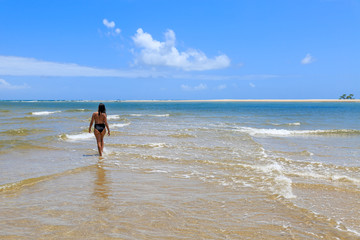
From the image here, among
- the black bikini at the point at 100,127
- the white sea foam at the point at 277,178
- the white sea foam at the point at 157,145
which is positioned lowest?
the white sea foam at the point at 277,178

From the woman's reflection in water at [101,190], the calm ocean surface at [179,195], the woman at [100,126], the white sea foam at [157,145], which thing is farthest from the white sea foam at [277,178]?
the woman at [100,126]

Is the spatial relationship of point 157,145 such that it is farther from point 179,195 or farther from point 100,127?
point 179,195

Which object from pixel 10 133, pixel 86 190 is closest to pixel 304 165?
pixel 86 190

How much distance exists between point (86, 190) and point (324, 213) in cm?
449

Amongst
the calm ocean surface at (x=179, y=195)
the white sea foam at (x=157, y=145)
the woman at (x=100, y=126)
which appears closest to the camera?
the calm ocean surface at (x=179, y=195)

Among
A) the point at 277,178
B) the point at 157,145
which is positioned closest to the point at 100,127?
the point at 157,145

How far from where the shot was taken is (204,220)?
14.5 ft

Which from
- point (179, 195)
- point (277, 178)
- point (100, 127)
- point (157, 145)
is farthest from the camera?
point (157, 145)

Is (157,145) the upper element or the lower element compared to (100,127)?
lower

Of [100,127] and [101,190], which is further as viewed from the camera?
[100,127]

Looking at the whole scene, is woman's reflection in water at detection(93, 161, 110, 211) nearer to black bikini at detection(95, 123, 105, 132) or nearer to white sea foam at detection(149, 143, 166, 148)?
black bikini at detection(95, 123, 105, 132)

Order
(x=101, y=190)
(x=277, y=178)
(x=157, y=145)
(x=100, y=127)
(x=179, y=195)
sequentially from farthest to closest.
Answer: (x=157, y=145) → (x=100, y=127) → (x=277, y=178) → (x=101, y=190) → (x=179, y=195)

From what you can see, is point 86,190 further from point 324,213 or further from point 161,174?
point 324,213

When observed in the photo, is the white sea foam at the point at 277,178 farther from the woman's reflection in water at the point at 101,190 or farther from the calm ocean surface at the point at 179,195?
the woman's reflection in water at the point at 101,190
